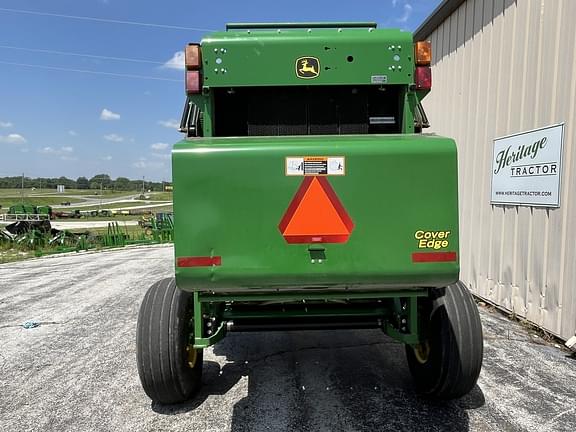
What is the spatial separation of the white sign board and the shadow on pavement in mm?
2510

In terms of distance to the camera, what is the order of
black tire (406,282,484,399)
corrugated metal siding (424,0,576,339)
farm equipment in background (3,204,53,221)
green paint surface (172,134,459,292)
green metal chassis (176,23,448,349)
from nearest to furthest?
green paint surface (172,134,459,292), black tire (406,282,484,399), green metal chassis (176,23,448,349), corrugated metal siding (424,0,576,339), farm equipment in background (3,204,53,221)

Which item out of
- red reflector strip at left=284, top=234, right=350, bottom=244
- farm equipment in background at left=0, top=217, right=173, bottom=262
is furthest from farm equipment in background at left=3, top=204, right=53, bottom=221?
red reflector strip at left=284, top=234, right=350, bottom=244

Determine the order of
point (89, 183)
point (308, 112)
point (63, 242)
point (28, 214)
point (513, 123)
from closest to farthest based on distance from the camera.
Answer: point (308, 112), point (513, 123), point (63, 242), point (28, 214), point (89, 183)

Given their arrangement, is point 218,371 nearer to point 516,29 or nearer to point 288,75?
point 288,75

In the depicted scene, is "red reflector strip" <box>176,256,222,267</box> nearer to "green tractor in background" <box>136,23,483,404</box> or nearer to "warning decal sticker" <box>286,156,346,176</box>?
"green tractor in background" <box>136,23,483,404</box>

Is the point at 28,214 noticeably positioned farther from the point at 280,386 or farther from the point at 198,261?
the point at 198,261

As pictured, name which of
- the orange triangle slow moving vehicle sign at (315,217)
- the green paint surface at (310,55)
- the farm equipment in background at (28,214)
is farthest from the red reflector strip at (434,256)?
the farm equipment in background at (28,214)

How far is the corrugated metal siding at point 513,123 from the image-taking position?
4891 mm

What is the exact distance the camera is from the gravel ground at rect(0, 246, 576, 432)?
322 centimetres

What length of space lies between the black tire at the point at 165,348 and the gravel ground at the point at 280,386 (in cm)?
20

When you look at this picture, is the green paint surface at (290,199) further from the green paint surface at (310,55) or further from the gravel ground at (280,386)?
the gravel ground at (280,386)

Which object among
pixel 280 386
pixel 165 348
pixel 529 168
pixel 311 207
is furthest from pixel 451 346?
pixel 529 168

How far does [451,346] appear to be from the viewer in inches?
126

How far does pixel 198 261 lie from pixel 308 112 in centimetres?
191
